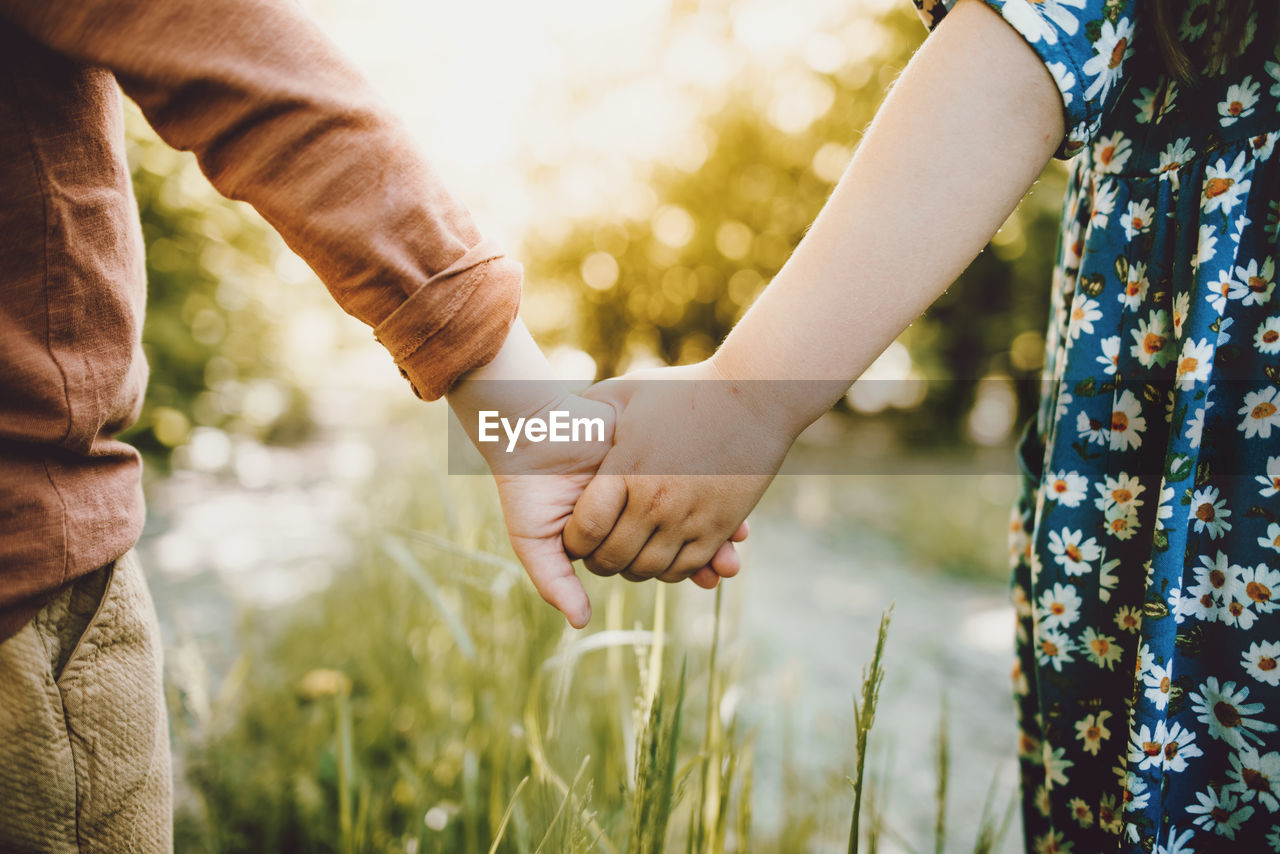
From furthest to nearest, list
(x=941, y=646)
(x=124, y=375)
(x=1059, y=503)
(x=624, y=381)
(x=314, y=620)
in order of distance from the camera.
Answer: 1. (x=941, y=646)
2. (x=314, y=620)
3. (x=624, y=381)
4. (x=1059, y=503)
5. (x=124, y=375)

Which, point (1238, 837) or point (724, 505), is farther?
point (724, 505)

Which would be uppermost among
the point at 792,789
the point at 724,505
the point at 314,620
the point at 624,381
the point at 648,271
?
the point at 648,271

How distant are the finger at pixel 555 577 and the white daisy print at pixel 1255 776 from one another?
1.89 feet

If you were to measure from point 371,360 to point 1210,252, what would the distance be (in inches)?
200

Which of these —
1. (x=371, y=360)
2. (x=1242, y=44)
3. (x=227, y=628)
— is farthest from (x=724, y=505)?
(x=371, y=360)

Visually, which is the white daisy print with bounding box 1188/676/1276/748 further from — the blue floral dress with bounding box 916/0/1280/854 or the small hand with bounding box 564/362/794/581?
the small hand with bounding box 564/362/794/581

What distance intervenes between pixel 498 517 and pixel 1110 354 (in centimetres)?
106

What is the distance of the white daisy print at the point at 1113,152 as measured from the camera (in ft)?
2.25

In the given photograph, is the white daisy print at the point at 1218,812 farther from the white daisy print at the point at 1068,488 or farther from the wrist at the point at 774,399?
the wrist at the point at 774,399

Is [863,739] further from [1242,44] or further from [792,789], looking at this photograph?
[792,789]

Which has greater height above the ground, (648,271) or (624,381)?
(648,271)

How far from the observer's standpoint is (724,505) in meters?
0.77
